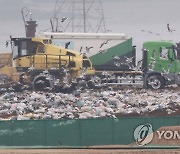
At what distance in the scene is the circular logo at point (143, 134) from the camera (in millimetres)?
20594

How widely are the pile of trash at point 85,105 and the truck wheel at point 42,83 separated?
0.74 metres

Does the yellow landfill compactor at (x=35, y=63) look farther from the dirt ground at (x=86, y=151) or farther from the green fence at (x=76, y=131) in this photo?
the dirt ground at (x=86, y=151)

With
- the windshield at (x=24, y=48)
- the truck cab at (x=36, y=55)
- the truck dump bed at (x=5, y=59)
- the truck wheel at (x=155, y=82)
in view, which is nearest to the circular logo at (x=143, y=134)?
the truck cab at (x=36, y=55)

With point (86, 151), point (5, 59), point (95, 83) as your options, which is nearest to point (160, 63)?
point (95, 83)

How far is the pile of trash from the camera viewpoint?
26352 millimetres

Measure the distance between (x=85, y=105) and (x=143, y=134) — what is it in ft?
27.0

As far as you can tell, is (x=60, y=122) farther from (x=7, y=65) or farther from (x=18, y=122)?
(x=7, y=65)

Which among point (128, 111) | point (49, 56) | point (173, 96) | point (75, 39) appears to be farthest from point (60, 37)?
point (128, 111)

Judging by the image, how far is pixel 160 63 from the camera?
37.2 meters

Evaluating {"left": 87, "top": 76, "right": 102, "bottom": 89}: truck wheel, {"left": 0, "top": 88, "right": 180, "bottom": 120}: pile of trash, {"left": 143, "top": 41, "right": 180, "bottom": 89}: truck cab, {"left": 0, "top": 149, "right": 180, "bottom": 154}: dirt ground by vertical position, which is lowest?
{"left": 0, "top": 149, "right": 180, "bottom": 154}: dirt ground

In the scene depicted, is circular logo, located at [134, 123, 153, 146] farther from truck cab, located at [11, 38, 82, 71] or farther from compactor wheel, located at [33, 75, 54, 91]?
truck cab, located at [11, 38, 82, 71]

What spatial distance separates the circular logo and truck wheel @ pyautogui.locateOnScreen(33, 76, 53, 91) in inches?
538

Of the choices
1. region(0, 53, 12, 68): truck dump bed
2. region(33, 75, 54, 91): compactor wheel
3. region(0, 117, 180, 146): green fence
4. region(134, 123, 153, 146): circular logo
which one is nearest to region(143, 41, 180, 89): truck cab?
region(33, 75, 54, 91): compactor wheel

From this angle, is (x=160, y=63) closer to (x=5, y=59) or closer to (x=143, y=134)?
(x=5, y=59)
